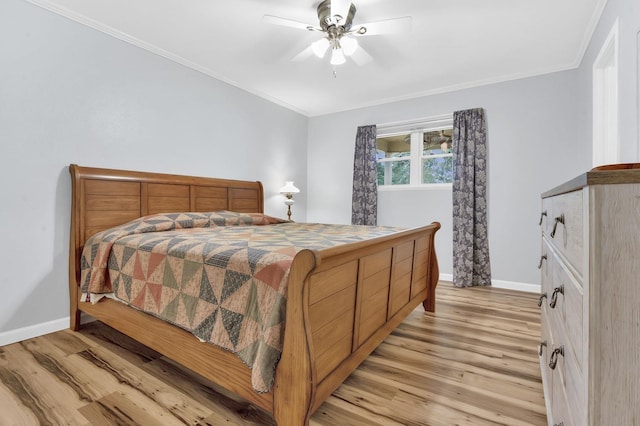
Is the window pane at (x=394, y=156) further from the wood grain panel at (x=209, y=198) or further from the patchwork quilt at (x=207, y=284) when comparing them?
the patchwork quilt at (x=207, y=284)

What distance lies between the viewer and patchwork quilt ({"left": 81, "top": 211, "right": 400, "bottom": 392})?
128cm

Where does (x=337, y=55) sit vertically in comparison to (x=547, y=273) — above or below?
above

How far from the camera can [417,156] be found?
14.1 feet

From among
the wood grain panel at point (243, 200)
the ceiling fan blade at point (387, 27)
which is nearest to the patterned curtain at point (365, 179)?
the wood grain panel at point (243, 200)

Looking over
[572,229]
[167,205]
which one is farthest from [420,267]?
[167,205]

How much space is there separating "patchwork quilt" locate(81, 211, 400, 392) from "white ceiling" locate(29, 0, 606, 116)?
178 centimetres

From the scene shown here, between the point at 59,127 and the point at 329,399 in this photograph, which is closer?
the point at 329,399

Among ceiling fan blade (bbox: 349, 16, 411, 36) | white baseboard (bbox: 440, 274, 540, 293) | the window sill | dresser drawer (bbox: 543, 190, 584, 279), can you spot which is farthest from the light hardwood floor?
ceiling fan blade (bbox: 349, 16, 411, 36)

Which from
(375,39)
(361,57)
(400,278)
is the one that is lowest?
(400,278)

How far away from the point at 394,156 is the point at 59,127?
378 centimetres

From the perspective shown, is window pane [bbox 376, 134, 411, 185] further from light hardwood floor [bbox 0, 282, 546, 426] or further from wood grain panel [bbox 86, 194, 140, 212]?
wood grain panel [bbox 86, 194, 140, 212]

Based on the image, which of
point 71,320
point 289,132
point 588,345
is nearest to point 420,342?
point 588,345

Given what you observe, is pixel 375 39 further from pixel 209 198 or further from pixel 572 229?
pixel 572 229

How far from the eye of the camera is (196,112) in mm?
3436
